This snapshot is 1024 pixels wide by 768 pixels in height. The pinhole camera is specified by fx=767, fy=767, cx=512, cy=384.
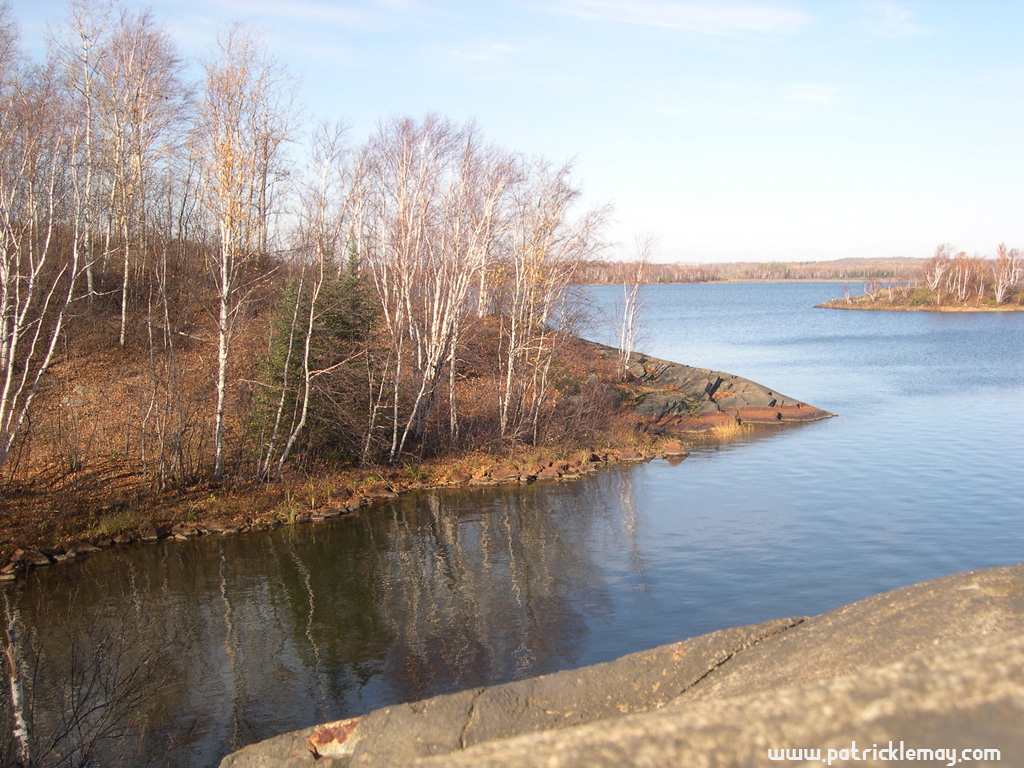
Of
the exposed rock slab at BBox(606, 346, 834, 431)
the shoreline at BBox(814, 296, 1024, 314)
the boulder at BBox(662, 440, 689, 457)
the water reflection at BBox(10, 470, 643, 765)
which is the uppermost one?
the shoreline at BBox(814, 296, 1024, 314)

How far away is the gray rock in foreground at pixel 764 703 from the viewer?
1.55m

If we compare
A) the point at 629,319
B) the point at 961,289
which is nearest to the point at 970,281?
the point at 961,289

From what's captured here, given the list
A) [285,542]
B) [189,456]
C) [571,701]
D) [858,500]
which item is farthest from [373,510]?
[571,701]

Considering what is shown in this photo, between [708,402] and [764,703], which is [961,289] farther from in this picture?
[764,703]

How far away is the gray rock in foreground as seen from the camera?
61.0 inches

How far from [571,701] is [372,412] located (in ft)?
62.0

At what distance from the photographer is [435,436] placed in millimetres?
27469

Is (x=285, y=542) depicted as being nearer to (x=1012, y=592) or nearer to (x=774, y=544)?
(x=774, y=544)

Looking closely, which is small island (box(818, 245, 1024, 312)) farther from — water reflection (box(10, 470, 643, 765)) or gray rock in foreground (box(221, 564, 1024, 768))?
gray rock in foreground (box(221, 564, 1024, 768))

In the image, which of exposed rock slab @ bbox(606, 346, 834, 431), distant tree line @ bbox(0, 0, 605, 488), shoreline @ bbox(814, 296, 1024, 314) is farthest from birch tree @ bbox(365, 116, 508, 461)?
shoreline @ bbox(814, 296, 1024, 314)

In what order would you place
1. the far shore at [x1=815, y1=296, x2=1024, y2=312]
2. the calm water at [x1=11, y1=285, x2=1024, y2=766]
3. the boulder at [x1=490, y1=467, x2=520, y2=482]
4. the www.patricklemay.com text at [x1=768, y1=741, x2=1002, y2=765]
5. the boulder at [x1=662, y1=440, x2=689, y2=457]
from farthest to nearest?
the far shore at [x1=815, y1=296, x2=1024, y2=312]
the boulder at [x1=662, y1=440, x2=689, y2=457]
the boulder at [x1=490, y1=467, x2=520, y2=482]
the calm water at [x1=11, y1=285, x2=1024, y2=766]
the www.patricklemay.com text at [x1=768, y1=741, x2=1002, y2=765]

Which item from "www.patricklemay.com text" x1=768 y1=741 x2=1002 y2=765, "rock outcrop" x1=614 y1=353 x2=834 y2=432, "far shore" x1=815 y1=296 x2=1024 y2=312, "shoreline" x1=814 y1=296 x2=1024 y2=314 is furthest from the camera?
"far shore" x1=815 y1=296 x2=1024 y2=312

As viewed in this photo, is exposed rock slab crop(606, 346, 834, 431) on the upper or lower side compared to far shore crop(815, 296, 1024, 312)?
lower

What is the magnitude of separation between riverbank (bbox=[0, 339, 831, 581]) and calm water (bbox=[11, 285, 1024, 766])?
779mm
